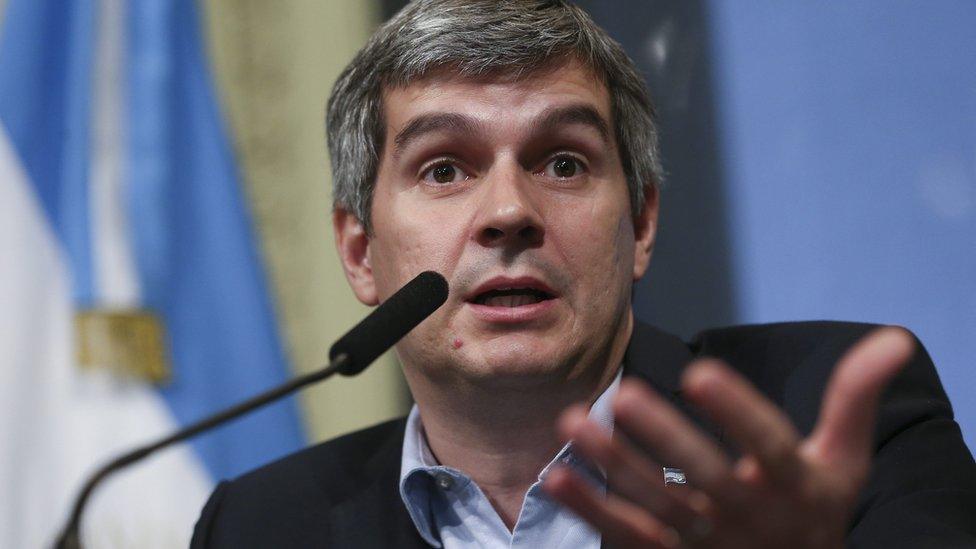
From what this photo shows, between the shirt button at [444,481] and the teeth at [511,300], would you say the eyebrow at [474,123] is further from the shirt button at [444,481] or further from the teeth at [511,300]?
the shirt button at [444,481]

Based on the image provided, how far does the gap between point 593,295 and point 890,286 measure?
2.79 feet

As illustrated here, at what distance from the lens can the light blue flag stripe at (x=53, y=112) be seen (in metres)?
2.43

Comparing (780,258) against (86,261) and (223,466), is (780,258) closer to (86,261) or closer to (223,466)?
(223,466)

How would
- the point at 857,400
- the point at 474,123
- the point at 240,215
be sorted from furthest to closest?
the point at 240,215, the point at 474,123, the point at 857,400

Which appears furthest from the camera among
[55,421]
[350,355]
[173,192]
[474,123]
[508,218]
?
[173,192]

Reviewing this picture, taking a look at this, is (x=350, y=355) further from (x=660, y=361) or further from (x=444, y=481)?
(x=660, y=361)

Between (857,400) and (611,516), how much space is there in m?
0.22

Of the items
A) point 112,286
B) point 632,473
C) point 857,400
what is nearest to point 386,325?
point 632,473

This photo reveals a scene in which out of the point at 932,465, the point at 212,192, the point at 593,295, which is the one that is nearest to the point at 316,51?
the point at 212,192

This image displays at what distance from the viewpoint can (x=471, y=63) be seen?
1.88 metres

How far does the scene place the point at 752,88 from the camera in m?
2.55

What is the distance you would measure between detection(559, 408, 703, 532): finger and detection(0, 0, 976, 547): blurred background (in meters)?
1.46

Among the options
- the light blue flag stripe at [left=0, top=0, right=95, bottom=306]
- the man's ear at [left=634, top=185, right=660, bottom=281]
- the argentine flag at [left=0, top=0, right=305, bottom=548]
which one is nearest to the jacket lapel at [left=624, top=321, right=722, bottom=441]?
the man's ear at [left=634, top=185, right=660, bottom=281]

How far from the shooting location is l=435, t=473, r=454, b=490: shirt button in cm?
191
